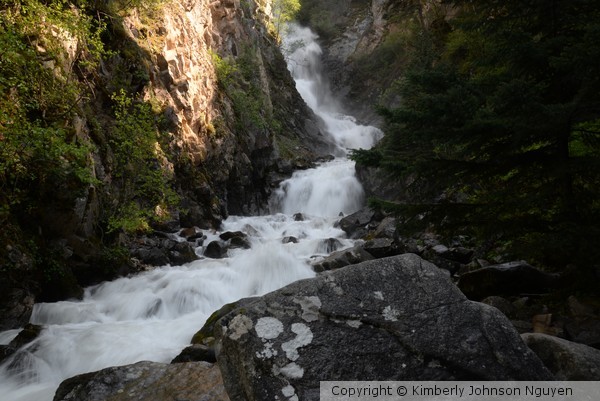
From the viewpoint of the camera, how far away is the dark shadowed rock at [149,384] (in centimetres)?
440

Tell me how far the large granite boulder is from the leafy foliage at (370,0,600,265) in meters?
2.44

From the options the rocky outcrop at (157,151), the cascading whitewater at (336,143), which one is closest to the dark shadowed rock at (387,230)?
the cascading whitewater at (336,143)

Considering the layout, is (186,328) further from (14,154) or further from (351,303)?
(351,303)

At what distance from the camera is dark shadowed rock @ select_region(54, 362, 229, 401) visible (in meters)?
4.40

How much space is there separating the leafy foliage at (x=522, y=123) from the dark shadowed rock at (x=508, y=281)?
3.21ft

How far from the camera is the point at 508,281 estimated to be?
6230mm

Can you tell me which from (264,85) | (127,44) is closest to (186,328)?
(127,44)

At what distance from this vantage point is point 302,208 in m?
24.0

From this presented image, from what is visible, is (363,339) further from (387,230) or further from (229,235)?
(229,235)

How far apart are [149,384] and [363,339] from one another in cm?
333

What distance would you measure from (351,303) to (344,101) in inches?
1765

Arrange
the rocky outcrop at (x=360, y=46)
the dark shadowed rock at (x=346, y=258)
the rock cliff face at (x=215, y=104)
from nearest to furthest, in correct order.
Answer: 1. the dark shadowed rock at (x=346, y=258)
2. the rock cliff face at (x=215, y=104)
3. the rocky outcrop at (x=360, y=46)

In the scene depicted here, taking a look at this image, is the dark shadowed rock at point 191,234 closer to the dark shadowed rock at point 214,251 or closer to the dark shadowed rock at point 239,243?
the dark shadowed rock at point 214,251

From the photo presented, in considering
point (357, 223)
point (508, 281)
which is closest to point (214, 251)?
point (357, 223)
